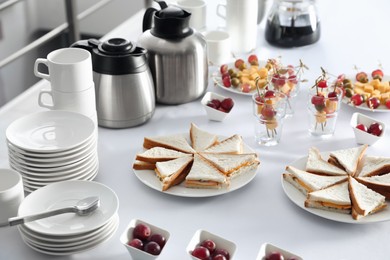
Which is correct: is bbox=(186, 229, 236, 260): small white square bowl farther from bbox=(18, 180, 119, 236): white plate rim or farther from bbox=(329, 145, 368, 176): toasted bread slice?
bbox=(329, 145, 368, 176): toasted bread slice

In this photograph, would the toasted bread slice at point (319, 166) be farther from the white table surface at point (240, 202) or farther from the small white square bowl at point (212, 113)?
the small white square bowl at point (212, 113)

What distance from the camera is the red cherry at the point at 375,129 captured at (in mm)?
1475

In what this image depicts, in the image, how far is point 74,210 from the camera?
44.5 inches

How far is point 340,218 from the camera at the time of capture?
3.90ft

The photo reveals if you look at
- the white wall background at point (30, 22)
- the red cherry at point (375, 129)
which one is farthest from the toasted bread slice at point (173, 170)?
the white wall background at point (30, 22)

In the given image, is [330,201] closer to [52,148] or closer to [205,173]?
[205,173]

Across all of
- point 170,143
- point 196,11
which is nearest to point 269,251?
point 170,143

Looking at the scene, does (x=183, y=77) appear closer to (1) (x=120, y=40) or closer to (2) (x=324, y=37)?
(1) (x=120, y=40)

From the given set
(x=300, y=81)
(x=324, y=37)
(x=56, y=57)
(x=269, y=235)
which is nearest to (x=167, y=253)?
(x=269, y=235)

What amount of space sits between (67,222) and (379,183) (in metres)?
0.63

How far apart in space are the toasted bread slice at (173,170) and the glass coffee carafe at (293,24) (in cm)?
82

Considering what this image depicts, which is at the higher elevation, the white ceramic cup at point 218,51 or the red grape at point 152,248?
the white ceramic cup at point 218,51

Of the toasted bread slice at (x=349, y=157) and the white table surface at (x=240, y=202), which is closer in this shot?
the white table surface at (x=240, y=202)

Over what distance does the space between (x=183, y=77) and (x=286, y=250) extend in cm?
66
